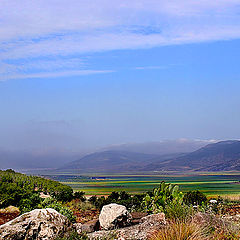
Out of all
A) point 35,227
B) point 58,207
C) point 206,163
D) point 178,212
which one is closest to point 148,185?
point 58,207

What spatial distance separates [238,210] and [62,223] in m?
10.8

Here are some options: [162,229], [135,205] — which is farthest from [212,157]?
[162,229]

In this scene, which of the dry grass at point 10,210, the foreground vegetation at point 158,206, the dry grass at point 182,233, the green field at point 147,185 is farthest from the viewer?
the green field at point 147,185

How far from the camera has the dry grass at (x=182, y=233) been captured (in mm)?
8723

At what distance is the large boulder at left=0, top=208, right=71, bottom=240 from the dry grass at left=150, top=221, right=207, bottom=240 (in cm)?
220

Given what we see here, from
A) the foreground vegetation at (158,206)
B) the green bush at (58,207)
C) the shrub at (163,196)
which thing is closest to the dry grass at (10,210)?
the foreground vegetation at (158,206)

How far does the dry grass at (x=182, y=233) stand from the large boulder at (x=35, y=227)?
7.22 ft

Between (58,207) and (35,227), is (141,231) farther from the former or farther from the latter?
(58,207)

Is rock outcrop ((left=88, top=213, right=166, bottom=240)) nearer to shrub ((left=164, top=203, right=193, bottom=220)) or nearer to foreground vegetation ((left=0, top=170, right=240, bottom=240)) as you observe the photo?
foreground vegetation ((left=0, top=170, right=240, bottom=240))

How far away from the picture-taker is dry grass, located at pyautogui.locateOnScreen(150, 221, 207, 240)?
8723 mm

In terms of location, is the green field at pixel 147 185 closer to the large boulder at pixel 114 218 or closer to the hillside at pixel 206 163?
the large boulder at pixel 114 218

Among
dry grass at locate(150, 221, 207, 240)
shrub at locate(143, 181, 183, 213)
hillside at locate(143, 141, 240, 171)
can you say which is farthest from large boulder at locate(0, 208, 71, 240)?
hillside at locate(143, 141, 240, 171)

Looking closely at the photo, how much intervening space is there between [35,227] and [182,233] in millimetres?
3151

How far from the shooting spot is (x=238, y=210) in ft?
57.9
